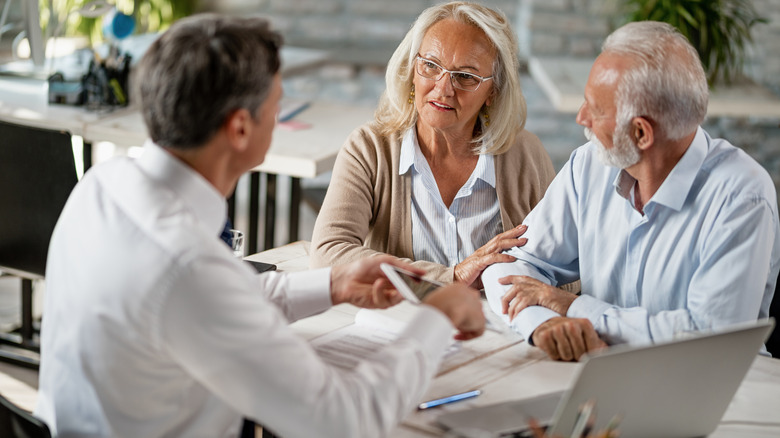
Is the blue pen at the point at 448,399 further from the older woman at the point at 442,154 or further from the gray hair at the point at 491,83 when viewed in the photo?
the gray hair at the point at 491,83

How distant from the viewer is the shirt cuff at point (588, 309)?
1675 millimetres

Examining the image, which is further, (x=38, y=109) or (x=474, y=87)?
(x=38, y=109)

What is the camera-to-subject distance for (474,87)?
2180mm

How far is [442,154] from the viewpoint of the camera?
7.39 ft

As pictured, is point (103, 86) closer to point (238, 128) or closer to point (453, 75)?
point (453, 75)

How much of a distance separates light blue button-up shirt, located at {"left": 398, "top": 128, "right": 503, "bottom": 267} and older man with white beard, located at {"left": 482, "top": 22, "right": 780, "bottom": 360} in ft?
0.99

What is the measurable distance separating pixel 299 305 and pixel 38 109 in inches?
91.4

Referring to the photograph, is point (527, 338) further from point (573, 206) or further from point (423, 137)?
point (423, 137)

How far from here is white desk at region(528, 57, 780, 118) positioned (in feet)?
12.1

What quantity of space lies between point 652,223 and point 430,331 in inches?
28.1

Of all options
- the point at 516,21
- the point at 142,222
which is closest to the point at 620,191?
the point at 142,222

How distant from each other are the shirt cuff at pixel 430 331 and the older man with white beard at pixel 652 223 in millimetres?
403

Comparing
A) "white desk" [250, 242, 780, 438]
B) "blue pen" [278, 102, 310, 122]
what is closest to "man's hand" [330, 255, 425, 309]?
"white desk" [250, 242, 780, 438]

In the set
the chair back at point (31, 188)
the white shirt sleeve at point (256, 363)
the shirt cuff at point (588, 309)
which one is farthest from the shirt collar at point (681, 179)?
the chair back at point (31, 188)
